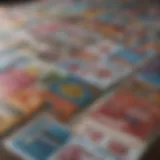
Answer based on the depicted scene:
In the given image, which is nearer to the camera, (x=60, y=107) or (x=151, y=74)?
(x=60, y=107)

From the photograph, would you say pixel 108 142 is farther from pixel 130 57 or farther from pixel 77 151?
pixel 130 57

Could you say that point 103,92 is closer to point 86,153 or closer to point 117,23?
point 86,153

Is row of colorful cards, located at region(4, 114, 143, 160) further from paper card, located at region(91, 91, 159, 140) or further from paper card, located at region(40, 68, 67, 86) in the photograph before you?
paper card, located at region(40, 68, 67, 86)

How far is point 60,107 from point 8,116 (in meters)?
0.17

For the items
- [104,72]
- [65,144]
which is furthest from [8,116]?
[104,72]

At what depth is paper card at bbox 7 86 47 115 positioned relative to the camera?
110 centimetres

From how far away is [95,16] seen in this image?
1.84 m

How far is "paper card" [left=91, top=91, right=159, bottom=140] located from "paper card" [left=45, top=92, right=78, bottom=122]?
0.25ft

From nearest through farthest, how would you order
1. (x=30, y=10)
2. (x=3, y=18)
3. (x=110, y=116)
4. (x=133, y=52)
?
1. (x=110, y=116)
2. (x=133, y=52)
3. (x=3, y=18)
4. (x=30, y=10)

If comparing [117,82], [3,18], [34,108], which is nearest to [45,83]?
[34,108]

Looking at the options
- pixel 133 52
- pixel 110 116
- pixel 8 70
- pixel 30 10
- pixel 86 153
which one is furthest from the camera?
pixel 30 10

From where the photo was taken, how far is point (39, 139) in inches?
38.4

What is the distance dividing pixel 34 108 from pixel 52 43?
1.67ft

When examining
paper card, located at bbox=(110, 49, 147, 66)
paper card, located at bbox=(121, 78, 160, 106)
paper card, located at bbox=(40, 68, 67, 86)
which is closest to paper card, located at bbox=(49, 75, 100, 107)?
paper card, located at bbox=(40, 68, 67, 86)
